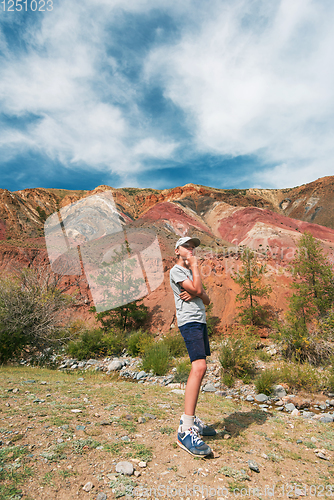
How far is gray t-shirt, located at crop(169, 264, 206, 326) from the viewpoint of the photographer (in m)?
2.88

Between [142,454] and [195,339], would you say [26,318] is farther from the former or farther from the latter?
[195,339]

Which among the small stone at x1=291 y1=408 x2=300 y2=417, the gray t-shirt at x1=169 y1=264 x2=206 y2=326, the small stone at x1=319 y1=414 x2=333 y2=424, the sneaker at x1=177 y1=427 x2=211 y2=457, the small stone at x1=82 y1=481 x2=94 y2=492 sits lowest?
the small stone at x1=291 y1=408 x2=300 y2=417

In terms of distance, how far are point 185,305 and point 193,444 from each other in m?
1.35

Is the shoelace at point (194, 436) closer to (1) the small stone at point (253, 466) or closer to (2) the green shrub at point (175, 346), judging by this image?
(1) the small stone at point (253, 466)

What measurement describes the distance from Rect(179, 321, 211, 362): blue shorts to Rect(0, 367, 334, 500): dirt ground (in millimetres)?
939

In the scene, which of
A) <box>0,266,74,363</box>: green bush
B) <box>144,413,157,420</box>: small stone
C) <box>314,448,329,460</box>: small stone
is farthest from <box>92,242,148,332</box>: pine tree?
<box>314,448,329,460</box>: small stone

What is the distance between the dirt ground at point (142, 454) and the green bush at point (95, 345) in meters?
8.01

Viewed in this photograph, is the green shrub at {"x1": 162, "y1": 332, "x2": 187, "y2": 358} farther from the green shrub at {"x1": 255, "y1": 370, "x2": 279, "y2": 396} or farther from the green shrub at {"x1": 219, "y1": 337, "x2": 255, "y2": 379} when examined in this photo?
the green shrub at {"x1": 255, "y1": 370, "x2": 279, "y2": 396}

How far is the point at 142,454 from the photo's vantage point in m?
2.49

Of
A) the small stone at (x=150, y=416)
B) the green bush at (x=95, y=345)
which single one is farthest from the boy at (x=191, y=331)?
the green bush at (x=95, y=345)

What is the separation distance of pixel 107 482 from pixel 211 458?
1.05 meters

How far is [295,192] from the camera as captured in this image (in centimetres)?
8194

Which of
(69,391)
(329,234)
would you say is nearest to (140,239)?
(69,391)

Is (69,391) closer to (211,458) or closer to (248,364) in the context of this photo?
(211,458)
